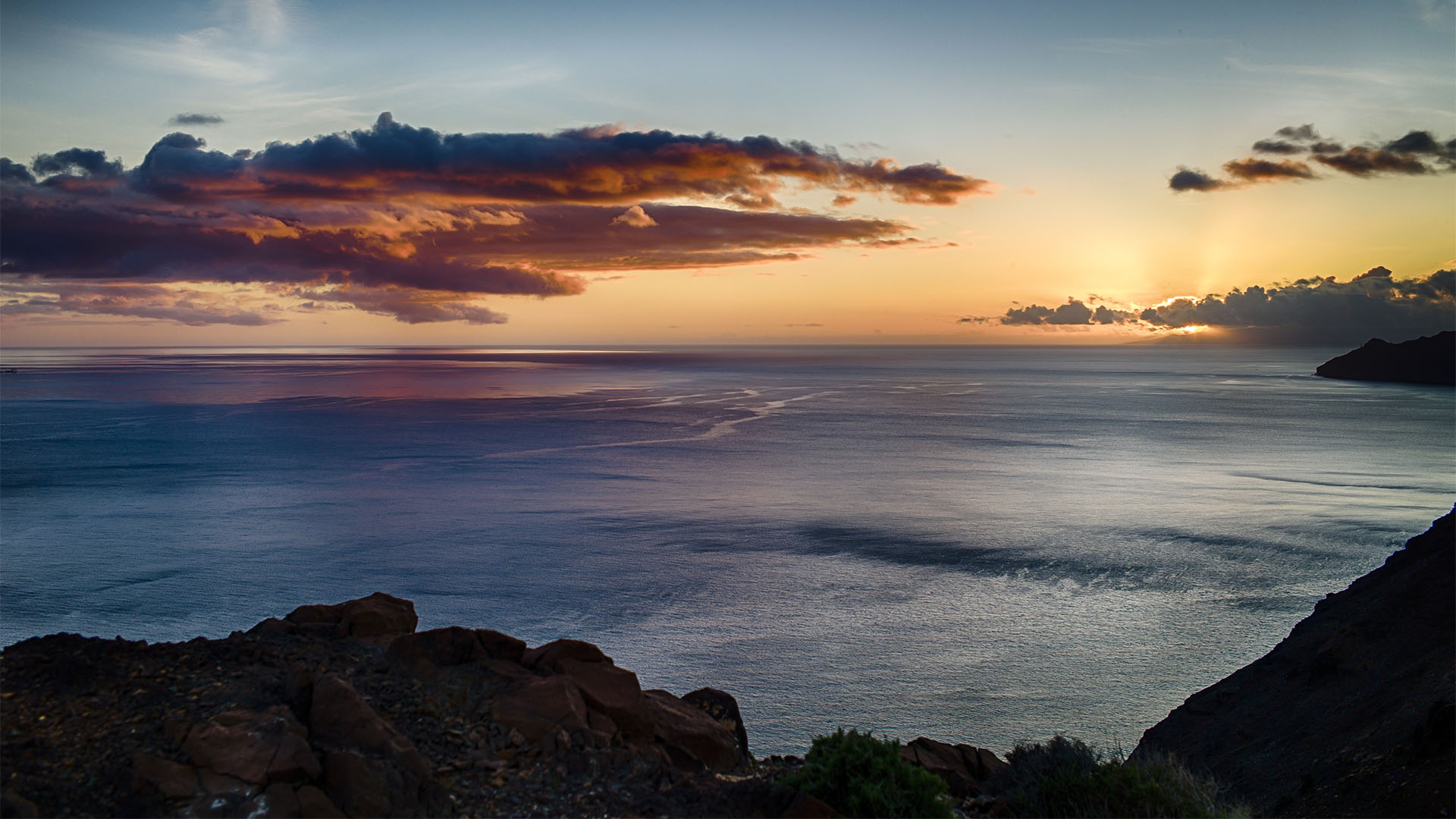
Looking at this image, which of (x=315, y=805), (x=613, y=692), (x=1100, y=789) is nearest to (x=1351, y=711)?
(x=1100, y=789)

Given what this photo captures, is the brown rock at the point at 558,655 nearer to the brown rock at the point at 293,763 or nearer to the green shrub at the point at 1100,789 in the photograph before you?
the brown rock at the point at 293,763

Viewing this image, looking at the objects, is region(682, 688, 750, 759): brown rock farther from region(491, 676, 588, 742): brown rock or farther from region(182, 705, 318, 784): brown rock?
region(182, 705, 318, 784): brown rock

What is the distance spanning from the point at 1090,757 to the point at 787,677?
6913mm

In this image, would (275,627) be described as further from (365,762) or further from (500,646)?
(365,762)

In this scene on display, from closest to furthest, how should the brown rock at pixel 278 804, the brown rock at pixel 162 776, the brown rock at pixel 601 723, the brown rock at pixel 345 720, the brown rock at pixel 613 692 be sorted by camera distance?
the brown rock at pixel 278 804 → the brown rock at pixel 162 776 → the brown rock at pixel 345 720 → the brown rock at pixel 601 723 → the brown rock at pixel 613 692

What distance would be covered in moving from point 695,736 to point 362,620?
4011mm

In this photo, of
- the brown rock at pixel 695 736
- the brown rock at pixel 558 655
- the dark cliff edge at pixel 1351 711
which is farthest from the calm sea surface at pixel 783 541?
the brown rock at pixel 558 655

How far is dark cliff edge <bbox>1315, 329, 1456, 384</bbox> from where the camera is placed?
102 m

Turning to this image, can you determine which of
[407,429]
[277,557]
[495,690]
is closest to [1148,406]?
[407,429]

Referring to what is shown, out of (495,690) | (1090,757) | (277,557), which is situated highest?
(495,690)

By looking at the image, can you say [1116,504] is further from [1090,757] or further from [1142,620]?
[1090,757]

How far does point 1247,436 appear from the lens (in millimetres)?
51562

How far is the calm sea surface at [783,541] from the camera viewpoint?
1597 centimetres

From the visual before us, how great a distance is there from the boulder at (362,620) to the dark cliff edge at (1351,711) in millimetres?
9380
